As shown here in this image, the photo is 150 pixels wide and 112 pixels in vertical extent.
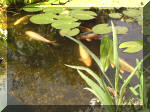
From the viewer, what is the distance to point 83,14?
2.72 m

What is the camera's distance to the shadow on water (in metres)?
1.80

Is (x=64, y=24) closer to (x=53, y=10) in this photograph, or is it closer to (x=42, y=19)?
(x=42, y=19)

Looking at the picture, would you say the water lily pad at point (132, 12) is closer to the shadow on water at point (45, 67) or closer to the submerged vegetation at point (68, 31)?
the submerged vegetation at point (68, 31)

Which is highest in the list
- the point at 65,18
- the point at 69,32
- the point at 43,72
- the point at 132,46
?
the point at 65,18

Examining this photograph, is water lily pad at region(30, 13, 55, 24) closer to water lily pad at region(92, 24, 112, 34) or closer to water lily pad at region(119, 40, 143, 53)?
water lily pad at region(92, 24, 112, 34)

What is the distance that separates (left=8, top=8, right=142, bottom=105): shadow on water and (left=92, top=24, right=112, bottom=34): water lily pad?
0.38 feet

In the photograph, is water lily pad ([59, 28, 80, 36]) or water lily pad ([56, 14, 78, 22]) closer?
water lily pad ([59, 28, 80, 36])

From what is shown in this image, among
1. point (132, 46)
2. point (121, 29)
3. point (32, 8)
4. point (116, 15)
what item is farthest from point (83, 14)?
point (132, 46)

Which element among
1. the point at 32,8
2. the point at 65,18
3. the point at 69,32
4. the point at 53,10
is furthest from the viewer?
the point at 32,8

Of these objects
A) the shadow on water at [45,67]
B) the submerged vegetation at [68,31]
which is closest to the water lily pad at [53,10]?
the submerged vegetation at [68,31]

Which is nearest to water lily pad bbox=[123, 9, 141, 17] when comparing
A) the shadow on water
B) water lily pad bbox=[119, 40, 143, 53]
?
the shadow on water

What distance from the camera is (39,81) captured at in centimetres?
196

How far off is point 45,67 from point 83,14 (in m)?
0.86

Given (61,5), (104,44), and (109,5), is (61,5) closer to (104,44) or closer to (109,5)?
(109,5)
